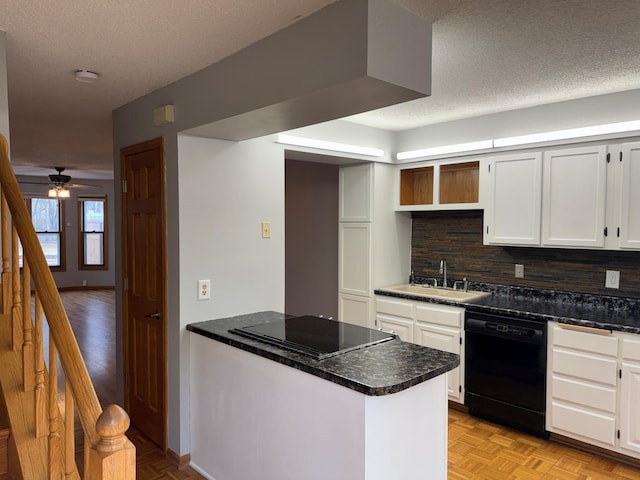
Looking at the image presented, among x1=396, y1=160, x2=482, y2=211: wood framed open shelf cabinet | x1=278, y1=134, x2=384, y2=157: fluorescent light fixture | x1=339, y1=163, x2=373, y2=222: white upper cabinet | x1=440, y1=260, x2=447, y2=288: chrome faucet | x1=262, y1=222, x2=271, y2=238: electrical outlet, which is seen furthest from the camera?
x1=440, y1=260, x2=447, y2=288: chrome faucet

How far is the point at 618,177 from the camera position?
3.05 metres

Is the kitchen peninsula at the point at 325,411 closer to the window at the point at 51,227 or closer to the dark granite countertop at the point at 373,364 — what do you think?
the dark granite countertop at the point at 373,364

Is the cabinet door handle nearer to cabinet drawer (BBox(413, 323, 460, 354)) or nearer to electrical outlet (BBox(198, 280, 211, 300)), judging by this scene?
cabinet drawer (BBox(413, 323, 460, 354))

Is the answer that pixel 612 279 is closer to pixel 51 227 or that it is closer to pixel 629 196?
pixel 629 196

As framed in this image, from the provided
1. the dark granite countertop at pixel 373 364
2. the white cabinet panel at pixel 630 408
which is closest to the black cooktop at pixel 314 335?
the dark granite countertop at pixel 373 364

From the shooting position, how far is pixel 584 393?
9.86ft

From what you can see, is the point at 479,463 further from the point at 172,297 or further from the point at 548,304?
the point at 172,297

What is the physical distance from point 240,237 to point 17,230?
1445 mm

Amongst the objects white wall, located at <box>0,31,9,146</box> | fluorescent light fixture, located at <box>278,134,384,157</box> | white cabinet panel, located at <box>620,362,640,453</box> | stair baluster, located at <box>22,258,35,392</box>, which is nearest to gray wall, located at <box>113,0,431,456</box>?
fluorescent light fixture, located at <box>278,134,384,157</box>

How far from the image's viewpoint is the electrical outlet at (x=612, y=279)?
3.29m

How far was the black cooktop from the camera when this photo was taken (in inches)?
85.9

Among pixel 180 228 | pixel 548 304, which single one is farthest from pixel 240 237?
pixel 548 304

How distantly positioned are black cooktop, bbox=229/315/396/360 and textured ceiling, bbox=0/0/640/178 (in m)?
1.44

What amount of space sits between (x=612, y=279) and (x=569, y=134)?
1.09m
